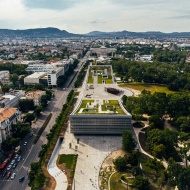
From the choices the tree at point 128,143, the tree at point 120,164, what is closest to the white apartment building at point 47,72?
the tree at point 128,143

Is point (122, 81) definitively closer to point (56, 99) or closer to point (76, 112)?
point (56, 99)

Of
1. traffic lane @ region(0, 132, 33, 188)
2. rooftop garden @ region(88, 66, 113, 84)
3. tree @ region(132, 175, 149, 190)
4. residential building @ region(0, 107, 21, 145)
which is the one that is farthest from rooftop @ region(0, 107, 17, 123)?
rooftop garden @ region(88, 66, 113, 84)

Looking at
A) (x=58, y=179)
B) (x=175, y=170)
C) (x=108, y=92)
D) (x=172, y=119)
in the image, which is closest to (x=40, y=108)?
(x=108, y=92)

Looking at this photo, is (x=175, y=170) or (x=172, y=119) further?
(x=172, y=119)

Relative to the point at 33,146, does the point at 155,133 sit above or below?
above

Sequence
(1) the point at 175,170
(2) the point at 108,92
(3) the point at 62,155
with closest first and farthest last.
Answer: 1. (1) the point at 175,170
2. (3) the point at 62,155
3. (2) the point at 108,92

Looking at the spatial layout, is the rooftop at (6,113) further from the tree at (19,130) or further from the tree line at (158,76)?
the tree line at (158,76)
